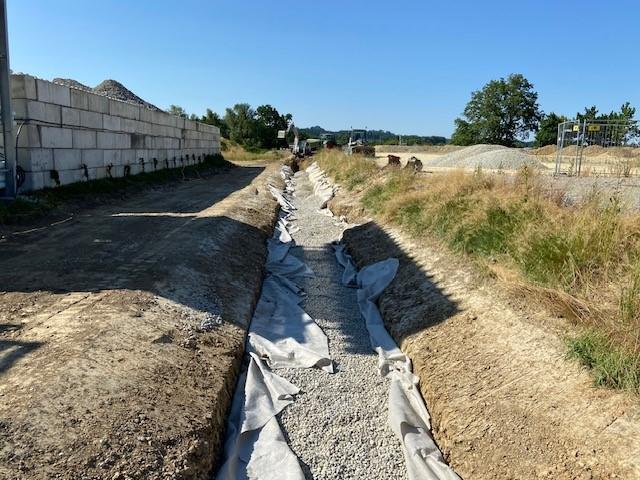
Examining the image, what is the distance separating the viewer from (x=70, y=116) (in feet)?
39.4

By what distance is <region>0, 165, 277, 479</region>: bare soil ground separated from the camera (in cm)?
294

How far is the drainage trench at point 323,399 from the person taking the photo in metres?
3.72

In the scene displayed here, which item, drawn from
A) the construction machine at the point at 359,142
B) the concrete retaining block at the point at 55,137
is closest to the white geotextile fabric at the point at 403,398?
the concrete retaining block at the point at 55,137

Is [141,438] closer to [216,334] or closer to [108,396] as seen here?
[108,396]

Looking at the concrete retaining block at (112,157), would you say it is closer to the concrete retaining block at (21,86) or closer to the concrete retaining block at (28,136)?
the concrete retaining block at (28,136)

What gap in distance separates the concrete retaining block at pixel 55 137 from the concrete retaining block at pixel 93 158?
82cm

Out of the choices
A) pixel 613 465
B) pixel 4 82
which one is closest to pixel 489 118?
pixel 4 82

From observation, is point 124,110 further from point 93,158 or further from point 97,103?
point 93,158

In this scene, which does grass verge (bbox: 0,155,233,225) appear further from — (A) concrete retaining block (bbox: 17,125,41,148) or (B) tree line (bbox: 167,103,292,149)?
(B) tree line (bbox: 167,103,292,149)

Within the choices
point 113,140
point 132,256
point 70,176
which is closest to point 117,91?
point 113,140

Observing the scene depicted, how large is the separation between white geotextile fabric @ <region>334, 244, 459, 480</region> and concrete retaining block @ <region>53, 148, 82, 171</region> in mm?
7935

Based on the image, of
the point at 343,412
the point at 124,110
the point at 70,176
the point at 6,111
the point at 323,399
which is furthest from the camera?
the point at 124,110

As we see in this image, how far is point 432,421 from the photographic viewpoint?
14.2 ft

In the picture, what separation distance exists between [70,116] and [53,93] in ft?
2.76
